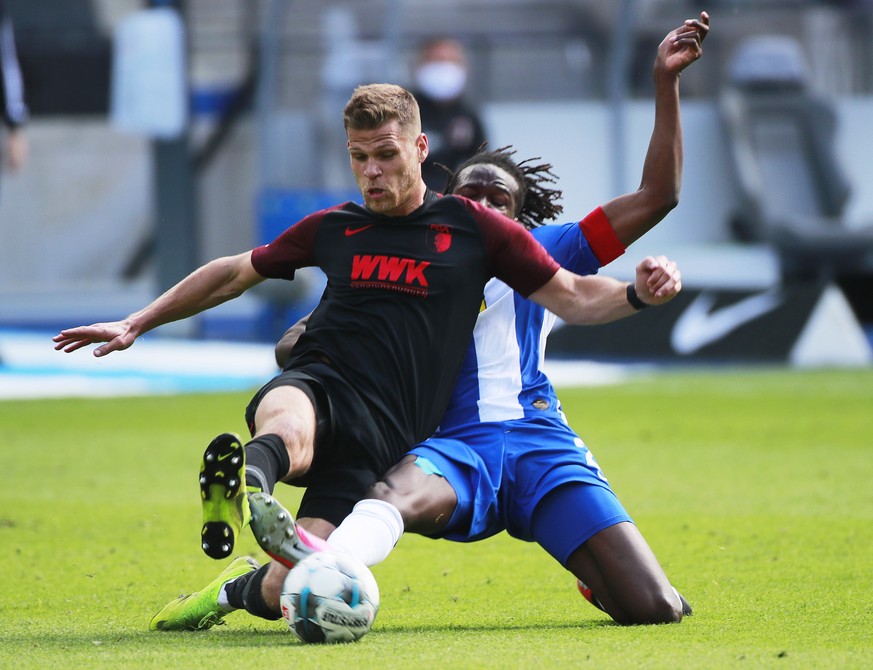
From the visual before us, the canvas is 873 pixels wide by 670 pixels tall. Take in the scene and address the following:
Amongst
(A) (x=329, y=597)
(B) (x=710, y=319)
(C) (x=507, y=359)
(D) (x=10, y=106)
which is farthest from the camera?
(B) (x=710, y=319)

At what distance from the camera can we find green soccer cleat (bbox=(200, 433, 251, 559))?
3670 millimetres

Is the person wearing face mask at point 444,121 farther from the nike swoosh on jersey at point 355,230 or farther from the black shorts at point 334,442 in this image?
the black shorts at point 334,442

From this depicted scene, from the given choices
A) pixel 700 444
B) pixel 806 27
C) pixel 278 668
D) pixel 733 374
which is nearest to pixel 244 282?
pixel 278 668

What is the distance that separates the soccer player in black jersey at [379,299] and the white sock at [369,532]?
7.9 inches

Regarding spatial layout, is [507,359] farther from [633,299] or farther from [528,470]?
[633,299]

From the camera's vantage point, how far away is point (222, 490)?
12.1 ft

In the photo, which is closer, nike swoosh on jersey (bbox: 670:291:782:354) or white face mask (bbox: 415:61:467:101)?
nike swoosh on jersey (bbox: 670:291:782:354)

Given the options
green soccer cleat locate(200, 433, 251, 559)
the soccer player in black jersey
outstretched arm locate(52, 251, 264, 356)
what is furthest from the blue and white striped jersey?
green soccer cleat locate(200, 433, 251, 559)

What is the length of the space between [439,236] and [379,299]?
0.89ft

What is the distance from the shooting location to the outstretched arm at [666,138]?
4.57m

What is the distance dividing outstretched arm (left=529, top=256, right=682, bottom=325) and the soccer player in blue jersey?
4 cm

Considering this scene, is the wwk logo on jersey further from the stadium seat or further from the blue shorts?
the stadium seat

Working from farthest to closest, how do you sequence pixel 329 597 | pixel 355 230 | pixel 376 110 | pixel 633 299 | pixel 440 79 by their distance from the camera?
pixel 440 79
pixel 355 230
pixel 376 110
pixel 633 299
pixel 329 597

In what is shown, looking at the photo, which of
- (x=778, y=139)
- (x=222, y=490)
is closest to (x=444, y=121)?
(x=778, y=139)
